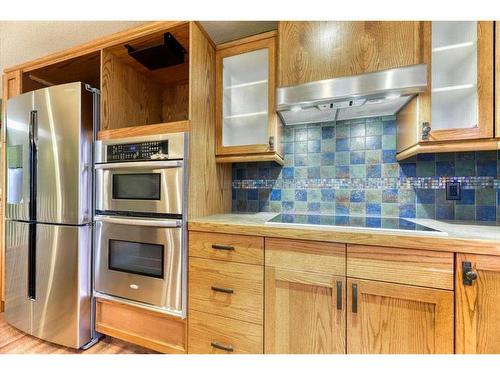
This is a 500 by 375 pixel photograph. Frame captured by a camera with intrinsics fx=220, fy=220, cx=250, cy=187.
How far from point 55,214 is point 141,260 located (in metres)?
0.68

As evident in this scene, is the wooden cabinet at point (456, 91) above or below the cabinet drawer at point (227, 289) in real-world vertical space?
above

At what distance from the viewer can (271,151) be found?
1.42 metres

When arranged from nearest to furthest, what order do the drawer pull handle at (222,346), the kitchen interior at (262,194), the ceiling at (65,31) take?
the kitchen interior at (262,194) < the drawer pull handle at (222,346) < the ceiling at (65,31)

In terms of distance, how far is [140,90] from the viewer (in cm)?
178

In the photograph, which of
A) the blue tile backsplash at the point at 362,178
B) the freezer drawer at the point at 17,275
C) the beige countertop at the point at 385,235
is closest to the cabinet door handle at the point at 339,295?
the beige countertop at the point at 385,235

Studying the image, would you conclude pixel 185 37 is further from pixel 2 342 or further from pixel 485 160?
pixel 2 342

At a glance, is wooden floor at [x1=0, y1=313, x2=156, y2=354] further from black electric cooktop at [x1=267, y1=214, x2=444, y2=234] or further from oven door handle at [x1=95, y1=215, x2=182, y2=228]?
black electric cooktop at [x1=267, y1=214, x2=444, y2=234]

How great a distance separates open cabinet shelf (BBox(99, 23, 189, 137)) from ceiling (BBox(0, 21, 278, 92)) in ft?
0.73

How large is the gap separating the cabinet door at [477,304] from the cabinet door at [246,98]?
41.5 inches

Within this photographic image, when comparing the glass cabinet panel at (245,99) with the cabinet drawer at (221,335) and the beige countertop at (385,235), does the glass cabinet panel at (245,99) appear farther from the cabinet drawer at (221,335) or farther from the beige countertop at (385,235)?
the cabinet drawer at (221,335)

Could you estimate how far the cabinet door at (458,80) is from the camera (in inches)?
39.7

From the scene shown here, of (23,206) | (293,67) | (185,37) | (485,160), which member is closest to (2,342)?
(23,206)

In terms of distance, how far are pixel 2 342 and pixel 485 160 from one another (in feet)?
10.9

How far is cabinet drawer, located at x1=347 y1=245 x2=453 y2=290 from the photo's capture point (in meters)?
0.85
